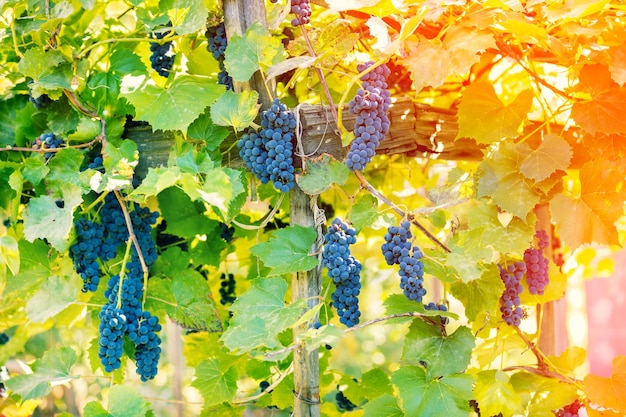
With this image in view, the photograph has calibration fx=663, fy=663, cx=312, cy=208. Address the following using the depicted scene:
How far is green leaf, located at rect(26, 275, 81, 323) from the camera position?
1413 millimetres

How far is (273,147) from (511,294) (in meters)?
0.61

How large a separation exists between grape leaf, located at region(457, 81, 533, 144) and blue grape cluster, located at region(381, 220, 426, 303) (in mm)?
331

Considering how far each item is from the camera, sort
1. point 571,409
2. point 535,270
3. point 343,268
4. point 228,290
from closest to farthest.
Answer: point 343,268
point 535,270
point 571,409
point 228,290

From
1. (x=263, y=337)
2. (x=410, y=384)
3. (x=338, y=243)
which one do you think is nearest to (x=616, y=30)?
(x=338, y=243)

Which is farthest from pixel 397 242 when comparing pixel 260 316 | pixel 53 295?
pixel 53 295

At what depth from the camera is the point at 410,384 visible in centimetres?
133

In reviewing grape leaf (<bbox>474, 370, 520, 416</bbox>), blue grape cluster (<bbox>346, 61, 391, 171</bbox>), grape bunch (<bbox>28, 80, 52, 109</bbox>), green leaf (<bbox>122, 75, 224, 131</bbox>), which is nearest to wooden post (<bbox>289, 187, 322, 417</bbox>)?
blue grape cluster (<bbox>346, 61, 391, 171</bbox>)

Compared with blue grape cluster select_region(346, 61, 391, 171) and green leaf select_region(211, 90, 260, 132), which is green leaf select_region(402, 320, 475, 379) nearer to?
blue grape cluster select_region(346, 61, 391, 171)

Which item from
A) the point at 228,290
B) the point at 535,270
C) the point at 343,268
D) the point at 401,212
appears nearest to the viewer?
the point at 343,268

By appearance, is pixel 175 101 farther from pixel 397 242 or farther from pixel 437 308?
pixel 437 308

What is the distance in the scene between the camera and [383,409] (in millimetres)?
1416

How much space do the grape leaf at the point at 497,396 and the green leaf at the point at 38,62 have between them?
1.15 metres

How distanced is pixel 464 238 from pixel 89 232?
802mm

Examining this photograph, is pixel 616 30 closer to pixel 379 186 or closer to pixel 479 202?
pixel 479 202
